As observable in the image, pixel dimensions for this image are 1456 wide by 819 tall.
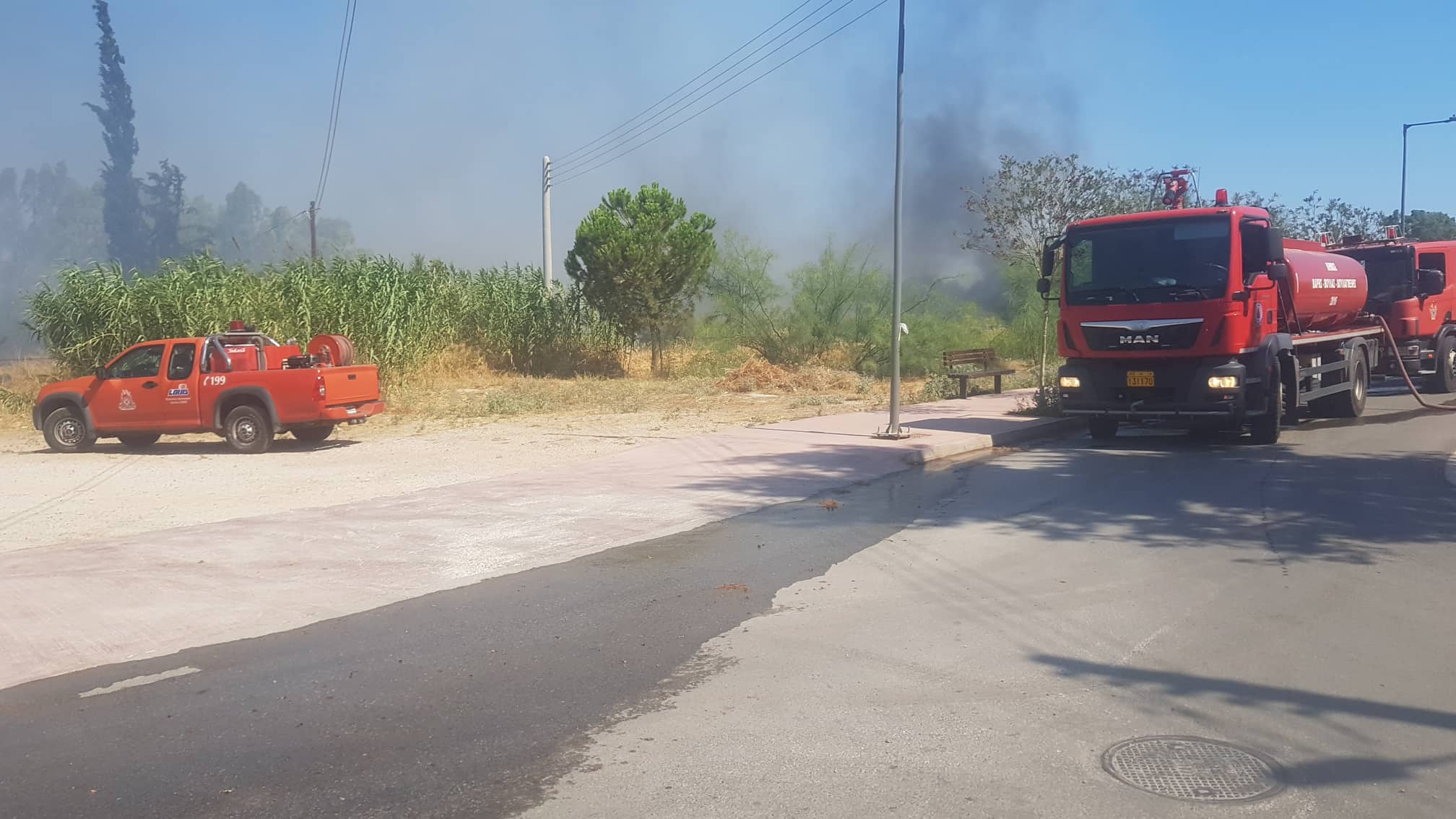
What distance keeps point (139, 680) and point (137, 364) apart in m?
11.7

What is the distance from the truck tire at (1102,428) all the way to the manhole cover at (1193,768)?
10935mm

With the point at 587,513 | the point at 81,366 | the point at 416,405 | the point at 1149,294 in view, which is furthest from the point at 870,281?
the point at 587,513

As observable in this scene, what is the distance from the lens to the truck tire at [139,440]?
1604cm

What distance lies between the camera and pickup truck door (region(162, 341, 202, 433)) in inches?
600

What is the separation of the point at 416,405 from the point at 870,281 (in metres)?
13.7

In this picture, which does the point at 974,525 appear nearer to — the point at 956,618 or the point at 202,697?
the point at 956,618

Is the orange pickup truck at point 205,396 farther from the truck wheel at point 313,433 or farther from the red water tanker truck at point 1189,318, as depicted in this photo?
the red water tanker truck at point 1189,318

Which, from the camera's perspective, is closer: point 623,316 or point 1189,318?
point 1189,318

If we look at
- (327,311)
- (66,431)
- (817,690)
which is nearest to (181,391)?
(66,431)

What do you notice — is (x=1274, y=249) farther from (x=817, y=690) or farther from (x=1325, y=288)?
(x=817, y=690)

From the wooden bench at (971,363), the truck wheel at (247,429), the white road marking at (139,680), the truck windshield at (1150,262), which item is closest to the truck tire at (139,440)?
the truck wheel at (247,429)

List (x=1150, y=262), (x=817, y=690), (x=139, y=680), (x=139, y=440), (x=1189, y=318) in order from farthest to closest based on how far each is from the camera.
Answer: (x=139, y=440) → (x=1150, y=262) → (x=1189, y=318) → (x=139, y=680) → (x=817, y=690)

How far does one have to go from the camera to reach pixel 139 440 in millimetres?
16234

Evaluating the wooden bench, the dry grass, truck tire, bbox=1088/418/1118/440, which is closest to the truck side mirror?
truck tire, bbox=1088/418/1118/440
